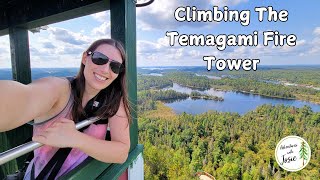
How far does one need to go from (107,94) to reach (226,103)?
5052cm

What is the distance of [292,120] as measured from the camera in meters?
42.2

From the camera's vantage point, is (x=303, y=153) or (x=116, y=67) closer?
(x=116, y=67)

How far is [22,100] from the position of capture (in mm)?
610

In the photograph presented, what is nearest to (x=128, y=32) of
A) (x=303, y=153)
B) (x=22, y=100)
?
(x=22, y=100)

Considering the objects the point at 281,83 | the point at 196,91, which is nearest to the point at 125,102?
the point at 196,91

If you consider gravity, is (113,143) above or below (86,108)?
below

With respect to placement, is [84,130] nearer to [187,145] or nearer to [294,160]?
[294,160]

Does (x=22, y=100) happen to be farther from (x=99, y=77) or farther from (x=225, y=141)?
(x=225, y=141)

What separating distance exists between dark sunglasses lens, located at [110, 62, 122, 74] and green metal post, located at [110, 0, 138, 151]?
39 centimetres

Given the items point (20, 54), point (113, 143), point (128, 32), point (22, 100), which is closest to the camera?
point (22, 100)

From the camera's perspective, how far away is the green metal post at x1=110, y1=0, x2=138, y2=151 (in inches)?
53.4

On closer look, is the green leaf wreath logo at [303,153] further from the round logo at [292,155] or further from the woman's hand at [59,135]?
the woman's hand at [59,135]

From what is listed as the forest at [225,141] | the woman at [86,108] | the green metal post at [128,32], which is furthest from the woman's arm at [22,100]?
the forest at [225,141]

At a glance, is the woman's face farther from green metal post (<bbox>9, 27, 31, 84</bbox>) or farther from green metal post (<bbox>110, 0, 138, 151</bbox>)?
green metal post (<bbox>9, 27, 31, 84</bbox>)
